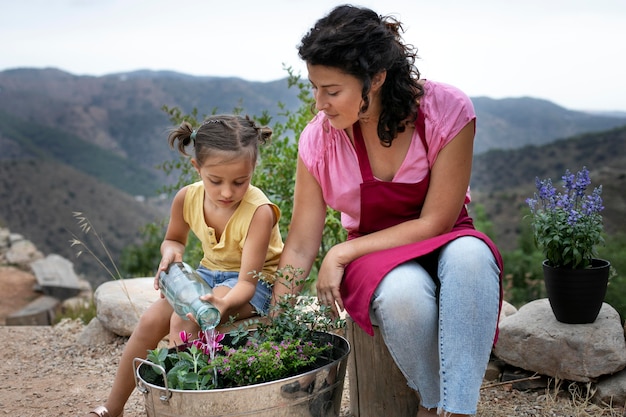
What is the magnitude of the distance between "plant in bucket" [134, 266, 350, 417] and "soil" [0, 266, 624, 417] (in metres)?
0.79

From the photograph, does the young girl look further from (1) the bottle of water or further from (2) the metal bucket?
(2) the metal bucket

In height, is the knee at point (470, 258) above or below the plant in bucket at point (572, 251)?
above

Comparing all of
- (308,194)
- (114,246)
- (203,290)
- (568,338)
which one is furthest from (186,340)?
(114,246)

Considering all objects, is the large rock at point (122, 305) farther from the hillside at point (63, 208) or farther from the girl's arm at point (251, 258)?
the hillside at point (63, 208)

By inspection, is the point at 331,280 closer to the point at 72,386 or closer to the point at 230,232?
the point at 230,232

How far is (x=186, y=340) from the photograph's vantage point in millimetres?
2236

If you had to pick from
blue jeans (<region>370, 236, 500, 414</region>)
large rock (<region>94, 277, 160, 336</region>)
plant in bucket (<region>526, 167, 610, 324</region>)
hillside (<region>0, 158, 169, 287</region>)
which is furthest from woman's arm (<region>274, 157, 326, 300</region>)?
hillside (<region>0, 158, 169, 287</region>)

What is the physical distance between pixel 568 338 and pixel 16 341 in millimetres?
3466

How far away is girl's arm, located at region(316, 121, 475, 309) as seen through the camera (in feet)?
7.95

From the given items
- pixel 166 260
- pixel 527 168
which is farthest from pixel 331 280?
pixel 527 168

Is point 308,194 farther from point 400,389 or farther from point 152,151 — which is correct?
point 152,151

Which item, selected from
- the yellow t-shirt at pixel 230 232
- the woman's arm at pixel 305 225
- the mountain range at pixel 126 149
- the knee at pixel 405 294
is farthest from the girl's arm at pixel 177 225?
the mountain range at pixel 126 149

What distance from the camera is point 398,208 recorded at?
100 inches

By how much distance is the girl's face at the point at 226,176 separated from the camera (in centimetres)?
265
